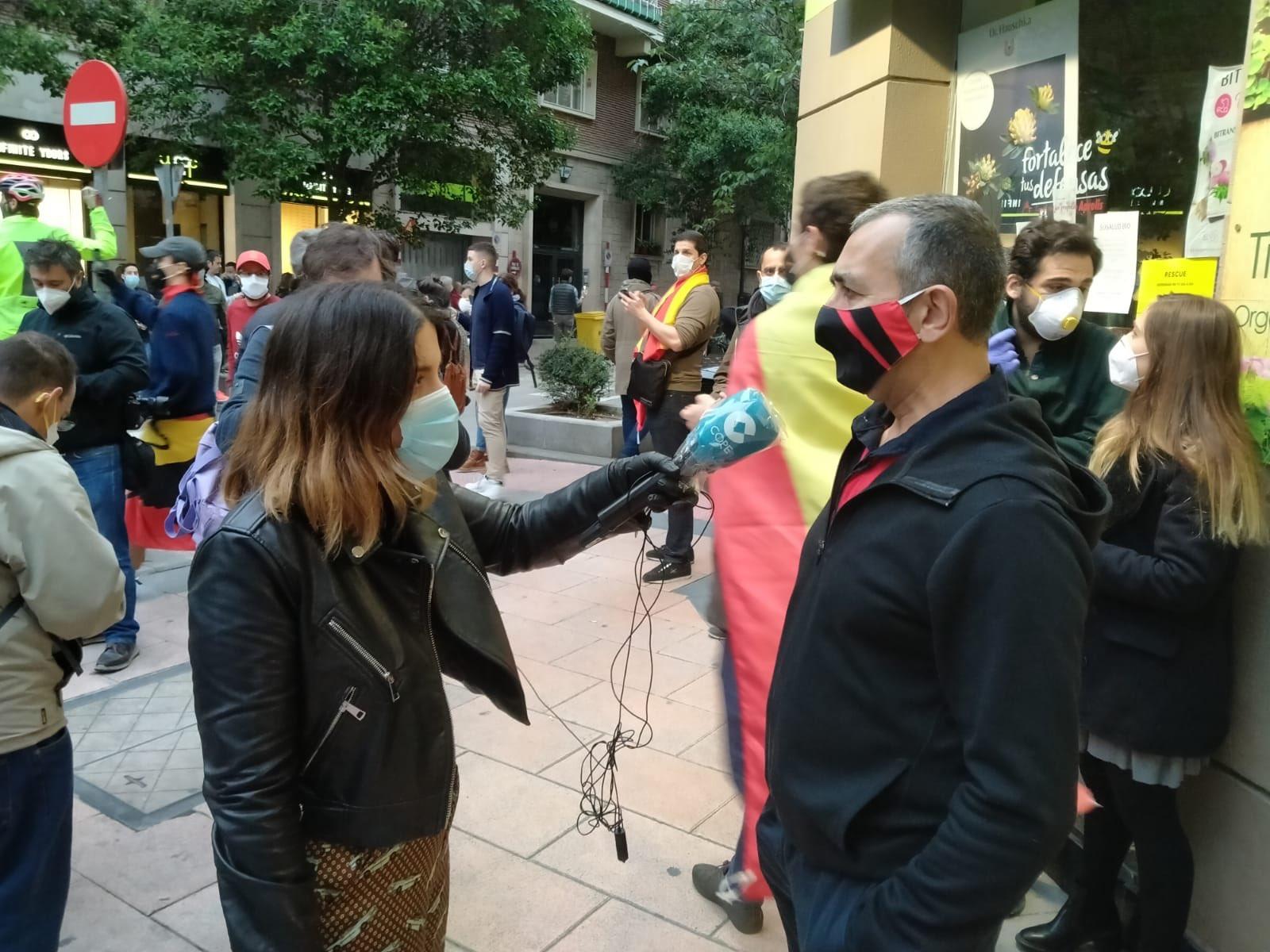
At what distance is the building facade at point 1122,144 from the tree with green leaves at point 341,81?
37.6ft

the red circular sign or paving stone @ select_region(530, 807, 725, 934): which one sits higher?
the red circular sign

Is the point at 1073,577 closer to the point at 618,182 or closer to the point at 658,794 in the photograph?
the point at 658,794

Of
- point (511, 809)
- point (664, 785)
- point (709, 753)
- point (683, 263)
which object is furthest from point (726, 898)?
point (683, 263)

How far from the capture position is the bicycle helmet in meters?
5.54

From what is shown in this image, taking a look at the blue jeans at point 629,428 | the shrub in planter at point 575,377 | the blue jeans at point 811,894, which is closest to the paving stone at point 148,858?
the blue jeans at point 811,894

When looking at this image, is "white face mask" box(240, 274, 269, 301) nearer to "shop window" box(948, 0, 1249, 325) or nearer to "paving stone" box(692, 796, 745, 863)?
"shop window" box(948, 0, 1249, 325)

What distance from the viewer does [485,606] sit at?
1953 millimetres

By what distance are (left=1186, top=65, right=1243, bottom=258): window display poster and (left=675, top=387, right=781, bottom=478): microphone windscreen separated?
1.76 m

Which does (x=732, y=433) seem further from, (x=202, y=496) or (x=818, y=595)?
(x=202, y=496)

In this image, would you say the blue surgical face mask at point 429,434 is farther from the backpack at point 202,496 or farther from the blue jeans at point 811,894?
the backpack at point 202,496

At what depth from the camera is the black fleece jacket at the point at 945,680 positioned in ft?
4.45

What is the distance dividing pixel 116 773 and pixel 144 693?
2.46 feet

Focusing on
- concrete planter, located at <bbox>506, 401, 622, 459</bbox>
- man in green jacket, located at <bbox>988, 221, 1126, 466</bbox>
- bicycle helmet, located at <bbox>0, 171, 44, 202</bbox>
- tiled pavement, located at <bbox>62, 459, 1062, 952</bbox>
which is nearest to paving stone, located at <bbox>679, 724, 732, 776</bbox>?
tiled pavement, located at <bbox>62, 459, 1062, 952</bbox>

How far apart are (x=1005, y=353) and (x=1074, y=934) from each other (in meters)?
1.74
